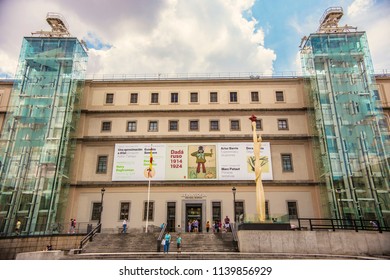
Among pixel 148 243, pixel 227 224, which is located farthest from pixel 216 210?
pixel 148 243

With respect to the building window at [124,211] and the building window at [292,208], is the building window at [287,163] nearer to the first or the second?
the building window at [292,208]

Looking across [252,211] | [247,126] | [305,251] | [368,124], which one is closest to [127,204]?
[252,211]

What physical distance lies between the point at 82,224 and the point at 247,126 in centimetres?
1815

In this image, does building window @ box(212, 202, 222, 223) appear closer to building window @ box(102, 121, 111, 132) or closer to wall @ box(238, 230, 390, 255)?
wall @ box(238, 230, 390, 255)

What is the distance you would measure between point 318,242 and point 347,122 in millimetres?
14666

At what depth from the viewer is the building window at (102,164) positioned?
27.4 metres

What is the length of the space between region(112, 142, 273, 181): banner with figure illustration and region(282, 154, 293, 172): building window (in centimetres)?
148

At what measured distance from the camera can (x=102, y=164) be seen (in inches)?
1089

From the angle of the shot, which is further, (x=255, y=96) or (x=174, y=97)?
(x=174, y=97)

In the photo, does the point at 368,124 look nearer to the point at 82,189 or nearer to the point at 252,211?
the point at 252,211

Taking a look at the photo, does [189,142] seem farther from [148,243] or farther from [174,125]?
[148,243]

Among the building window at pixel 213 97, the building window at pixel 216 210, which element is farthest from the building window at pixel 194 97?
the building window at pixel 216 210

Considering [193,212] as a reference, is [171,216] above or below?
below

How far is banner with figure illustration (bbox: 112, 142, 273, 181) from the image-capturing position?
26.7 m
